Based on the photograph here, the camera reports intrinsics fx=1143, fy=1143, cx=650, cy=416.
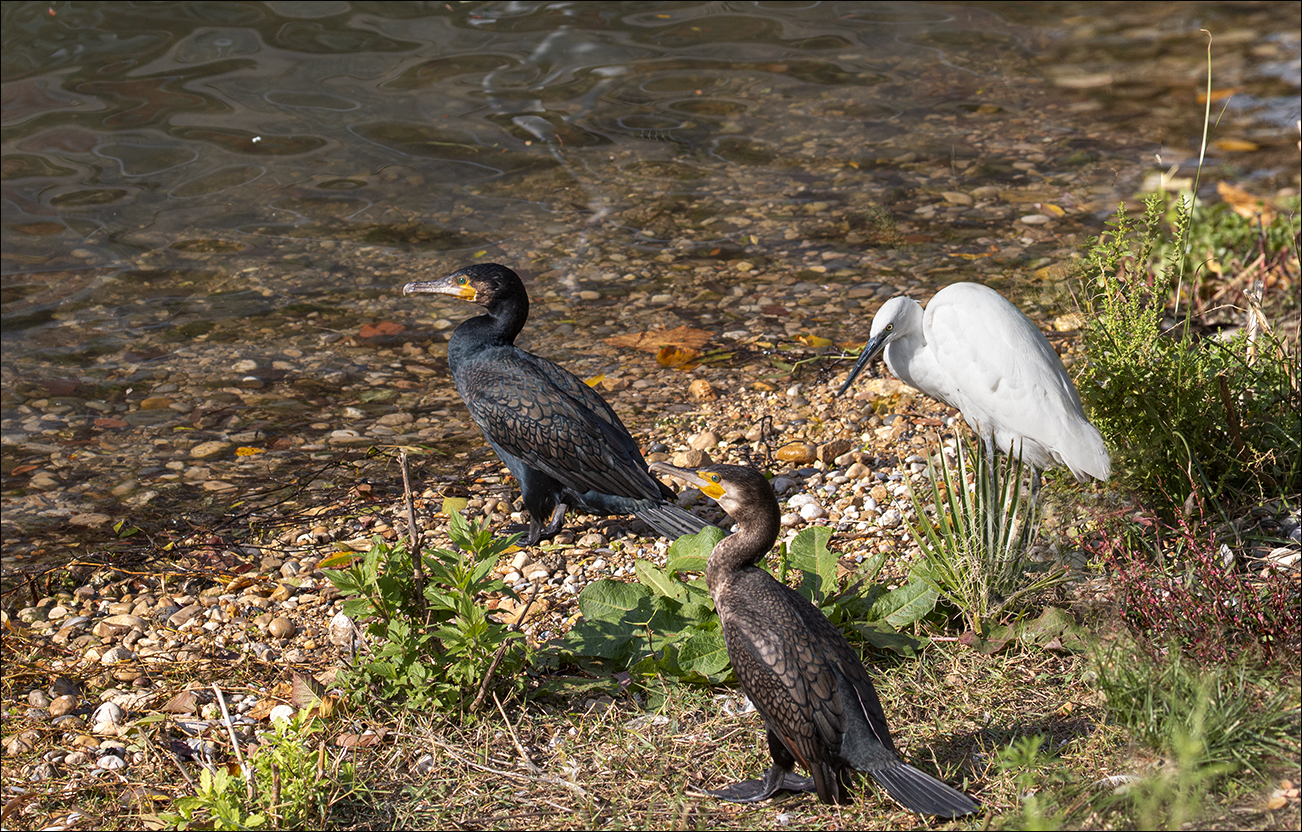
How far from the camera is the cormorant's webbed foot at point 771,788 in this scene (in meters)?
3.10

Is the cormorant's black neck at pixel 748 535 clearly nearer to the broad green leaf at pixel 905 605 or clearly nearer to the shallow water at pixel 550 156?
the broad green leaf at pixel 905 605

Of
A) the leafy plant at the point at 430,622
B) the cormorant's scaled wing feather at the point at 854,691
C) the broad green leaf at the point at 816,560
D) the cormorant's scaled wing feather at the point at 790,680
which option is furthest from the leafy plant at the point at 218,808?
the broad green leaf at the point at 816,560

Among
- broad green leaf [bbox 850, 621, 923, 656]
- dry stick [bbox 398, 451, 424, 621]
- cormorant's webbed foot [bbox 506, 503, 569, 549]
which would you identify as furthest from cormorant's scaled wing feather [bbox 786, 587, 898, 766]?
cormorant's webbed foot [bbox 506, 503, 569, 549]

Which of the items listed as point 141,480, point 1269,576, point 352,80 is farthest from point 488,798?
point 352,80

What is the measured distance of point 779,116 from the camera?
32.2ft

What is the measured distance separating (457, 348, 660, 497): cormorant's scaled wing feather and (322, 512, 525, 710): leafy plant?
1214 millimetres

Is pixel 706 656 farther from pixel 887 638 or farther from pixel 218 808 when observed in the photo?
pixel 218 808

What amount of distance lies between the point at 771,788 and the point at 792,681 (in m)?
0.37

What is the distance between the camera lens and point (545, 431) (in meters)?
4.72

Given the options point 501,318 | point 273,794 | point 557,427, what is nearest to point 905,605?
point 557,427

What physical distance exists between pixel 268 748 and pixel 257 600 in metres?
0.97

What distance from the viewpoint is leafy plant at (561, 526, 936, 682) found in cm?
362

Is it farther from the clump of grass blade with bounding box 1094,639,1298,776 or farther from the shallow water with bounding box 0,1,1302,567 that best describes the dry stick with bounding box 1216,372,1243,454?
the shallow water with bounding box 0,1,1302,567

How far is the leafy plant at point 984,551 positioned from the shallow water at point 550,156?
2.77m
